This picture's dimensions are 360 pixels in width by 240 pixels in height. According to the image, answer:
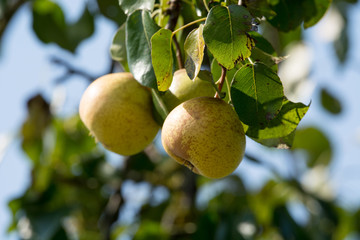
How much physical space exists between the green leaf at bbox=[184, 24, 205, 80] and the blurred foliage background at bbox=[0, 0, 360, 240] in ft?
3.43

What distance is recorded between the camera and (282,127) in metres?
1.00

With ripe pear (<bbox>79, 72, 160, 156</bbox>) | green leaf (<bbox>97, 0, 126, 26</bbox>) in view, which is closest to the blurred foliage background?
green leaf (<bbox>97, 0, 126, 26</bbox>)

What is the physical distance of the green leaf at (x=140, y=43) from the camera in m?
1.05

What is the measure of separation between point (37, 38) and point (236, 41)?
1.37m

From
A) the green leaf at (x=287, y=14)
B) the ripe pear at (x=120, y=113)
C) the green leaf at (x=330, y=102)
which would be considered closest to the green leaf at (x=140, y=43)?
the ripe pear at (x=120, y=113)

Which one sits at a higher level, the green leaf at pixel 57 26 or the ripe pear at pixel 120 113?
the ripe pear at pixel 120 113

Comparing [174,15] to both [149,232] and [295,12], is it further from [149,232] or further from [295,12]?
[149,232]

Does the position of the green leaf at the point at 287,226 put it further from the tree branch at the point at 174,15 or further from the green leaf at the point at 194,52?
the green leaf at the point at 194,52

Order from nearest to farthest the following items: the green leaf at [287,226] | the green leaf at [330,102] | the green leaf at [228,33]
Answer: the green leaf at [228,33] → the green leaf at [287,226] → the green leaf at [330,102]

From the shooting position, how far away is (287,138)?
1062 millimetres

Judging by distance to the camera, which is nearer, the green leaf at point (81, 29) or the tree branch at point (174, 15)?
the tree branch at point (174, 15)

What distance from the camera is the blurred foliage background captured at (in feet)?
6.73

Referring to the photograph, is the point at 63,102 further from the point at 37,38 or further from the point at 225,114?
the point at 225,114

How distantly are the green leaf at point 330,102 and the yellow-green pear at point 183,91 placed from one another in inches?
67.6
